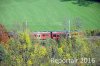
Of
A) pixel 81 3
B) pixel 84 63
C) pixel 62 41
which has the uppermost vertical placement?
pixel 81 3

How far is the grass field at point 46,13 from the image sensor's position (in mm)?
17234

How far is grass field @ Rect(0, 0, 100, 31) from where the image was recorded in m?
17.2

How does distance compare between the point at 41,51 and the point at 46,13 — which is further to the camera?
the point at 46,13

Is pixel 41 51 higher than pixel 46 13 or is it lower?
lower

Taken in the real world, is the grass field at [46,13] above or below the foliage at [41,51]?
above

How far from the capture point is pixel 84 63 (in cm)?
1227

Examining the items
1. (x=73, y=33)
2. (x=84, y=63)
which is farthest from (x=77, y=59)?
(x=73, y=33)

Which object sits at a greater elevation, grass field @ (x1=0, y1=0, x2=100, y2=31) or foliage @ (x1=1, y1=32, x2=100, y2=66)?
grass field @ (x1=0, y1=0, x2=100, y2=31)

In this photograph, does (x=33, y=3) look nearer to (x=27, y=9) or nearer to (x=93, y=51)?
(x=27, y=9)

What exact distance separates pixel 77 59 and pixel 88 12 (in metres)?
6.82

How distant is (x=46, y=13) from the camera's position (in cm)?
1858

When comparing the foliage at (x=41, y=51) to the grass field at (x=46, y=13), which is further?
the grass field at (x=46, y=13)

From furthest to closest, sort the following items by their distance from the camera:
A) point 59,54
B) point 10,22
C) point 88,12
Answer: point 88,12 < point 10,22 < point 59,54

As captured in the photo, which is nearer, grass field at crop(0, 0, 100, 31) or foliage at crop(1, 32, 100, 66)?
foliage at crop(1, 32, 100, 66)
